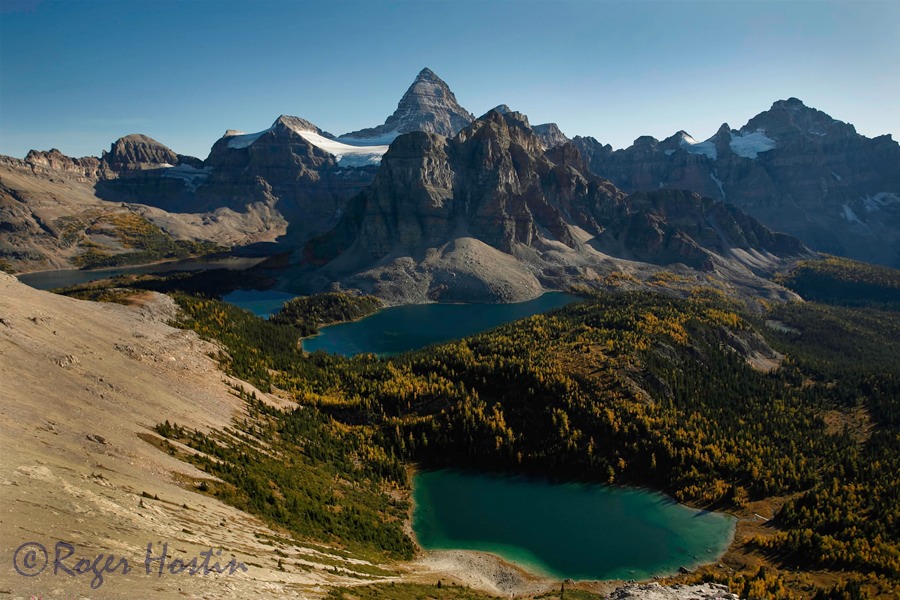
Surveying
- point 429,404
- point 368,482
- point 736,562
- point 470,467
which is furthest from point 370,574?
point 429,404

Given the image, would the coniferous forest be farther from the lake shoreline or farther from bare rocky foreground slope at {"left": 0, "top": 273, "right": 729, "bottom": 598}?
bare rocky foreground slope at {"left": 0, "top": 273, "right": 729, "bottom": 598}

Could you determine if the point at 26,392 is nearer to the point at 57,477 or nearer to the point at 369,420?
the point at 57,477

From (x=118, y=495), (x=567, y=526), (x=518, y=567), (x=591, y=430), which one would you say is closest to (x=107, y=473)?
(x=118, y=495)

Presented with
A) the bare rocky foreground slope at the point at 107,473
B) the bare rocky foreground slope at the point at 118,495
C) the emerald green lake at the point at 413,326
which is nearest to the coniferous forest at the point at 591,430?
the bare rocky foreground slope at the point at 107,473

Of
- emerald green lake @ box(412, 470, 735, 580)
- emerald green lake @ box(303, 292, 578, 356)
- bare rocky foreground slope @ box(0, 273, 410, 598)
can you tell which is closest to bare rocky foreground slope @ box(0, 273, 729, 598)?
bare rocky foreground slope @ box(0, 273, 410, 598)

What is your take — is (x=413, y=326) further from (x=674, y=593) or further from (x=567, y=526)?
(x=674, y=593)

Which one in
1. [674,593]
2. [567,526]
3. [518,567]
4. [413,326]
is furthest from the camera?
[413,326]
